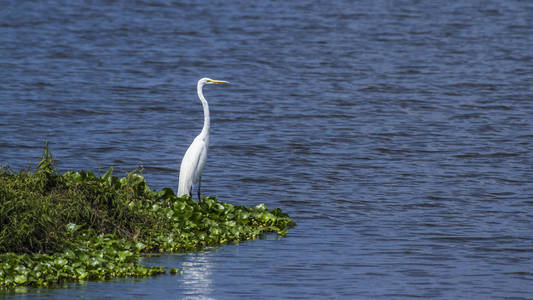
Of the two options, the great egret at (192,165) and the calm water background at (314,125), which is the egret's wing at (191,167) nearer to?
the great egret at (192,165)

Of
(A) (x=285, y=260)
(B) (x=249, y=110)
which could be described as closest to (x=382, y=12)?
(B) (x=249, y=110)

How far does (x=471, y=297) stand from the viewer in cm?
1054

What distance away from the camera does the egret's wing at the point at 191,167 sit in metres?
14.8

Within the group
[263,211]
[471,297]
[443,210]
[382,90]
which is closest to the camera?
[471,297]

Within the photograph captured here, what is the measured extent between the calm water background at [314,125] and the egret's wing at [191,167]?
1.52 m

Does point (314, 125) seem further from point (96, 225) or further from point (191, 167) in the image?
point (96, 225)

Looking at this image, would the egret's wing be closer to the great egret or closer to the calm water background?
the great egret

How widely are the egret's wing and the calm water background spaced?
4.99 ft

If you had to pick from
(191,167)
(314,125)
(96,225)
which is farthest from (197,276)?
(314,125)

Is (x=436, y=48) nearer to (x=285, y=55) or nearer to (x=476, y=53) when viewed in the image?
(x=476, y=53)

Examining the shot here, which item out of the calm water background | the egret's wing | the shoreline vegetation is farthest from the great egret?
the calm water background

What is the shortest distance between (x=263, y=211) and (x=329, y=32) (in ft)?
98.6

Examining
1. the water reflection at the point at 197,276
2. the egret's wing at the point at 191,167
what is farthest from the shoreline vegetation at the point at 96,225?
the egret's wing at the point at 191,167

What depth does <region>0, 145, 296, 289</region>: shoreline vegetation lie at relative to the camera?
34.3ft
